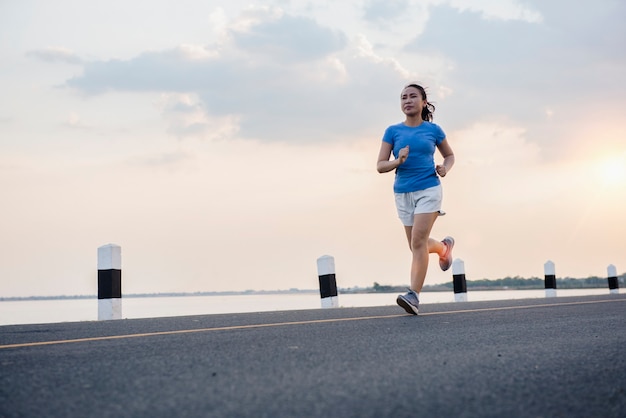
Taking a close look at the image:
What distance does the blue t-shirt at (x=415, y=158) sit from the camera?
720 centimetres

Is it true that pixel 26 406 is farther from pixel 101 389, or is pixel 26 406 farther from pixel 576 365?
pixel 576 365

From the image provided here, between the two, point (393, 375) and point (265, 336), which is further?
point (265, 336)

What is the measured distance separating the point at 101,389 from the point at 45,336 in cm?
263

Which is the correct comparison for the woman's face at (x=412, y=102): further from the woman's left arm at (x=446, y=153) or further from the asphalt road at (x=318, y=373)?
the asphalt road at (x=318, y=373)

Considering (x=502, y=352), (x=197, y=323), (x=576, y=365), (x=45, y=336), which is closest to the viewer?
(x=576, y=365)

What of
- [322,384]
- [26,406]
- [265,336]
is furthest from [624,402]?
[265,336]

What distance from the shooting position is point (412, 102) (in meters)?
7.38

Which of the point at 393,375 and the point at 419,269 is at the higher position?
the point at 419,269

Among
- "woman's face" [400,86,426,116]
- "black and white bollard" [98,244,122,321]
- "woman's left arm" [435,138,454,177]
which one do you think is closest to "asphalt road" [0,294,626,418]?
"woman's left arm" [435,138,454,177]

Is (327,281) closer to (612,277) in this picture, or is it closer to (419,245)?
(419,245)

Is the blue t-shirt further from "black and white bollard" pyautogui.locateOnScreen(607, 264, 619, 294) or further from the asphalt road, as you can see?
"black and white bollard" pyautogui.locateOnScreen(607, 264, 619, 294)

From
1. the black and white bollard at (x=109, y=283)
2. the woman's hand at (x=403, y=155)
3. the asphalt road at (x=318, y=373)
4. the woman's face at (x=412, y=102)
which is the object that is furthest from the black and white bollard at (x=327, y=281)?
the asphalt road at (x=318, y=373)

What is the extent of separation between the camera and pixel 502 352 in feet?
12.8

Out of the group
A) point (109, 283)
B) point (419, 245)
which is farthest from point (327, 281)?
point (419, 245)
